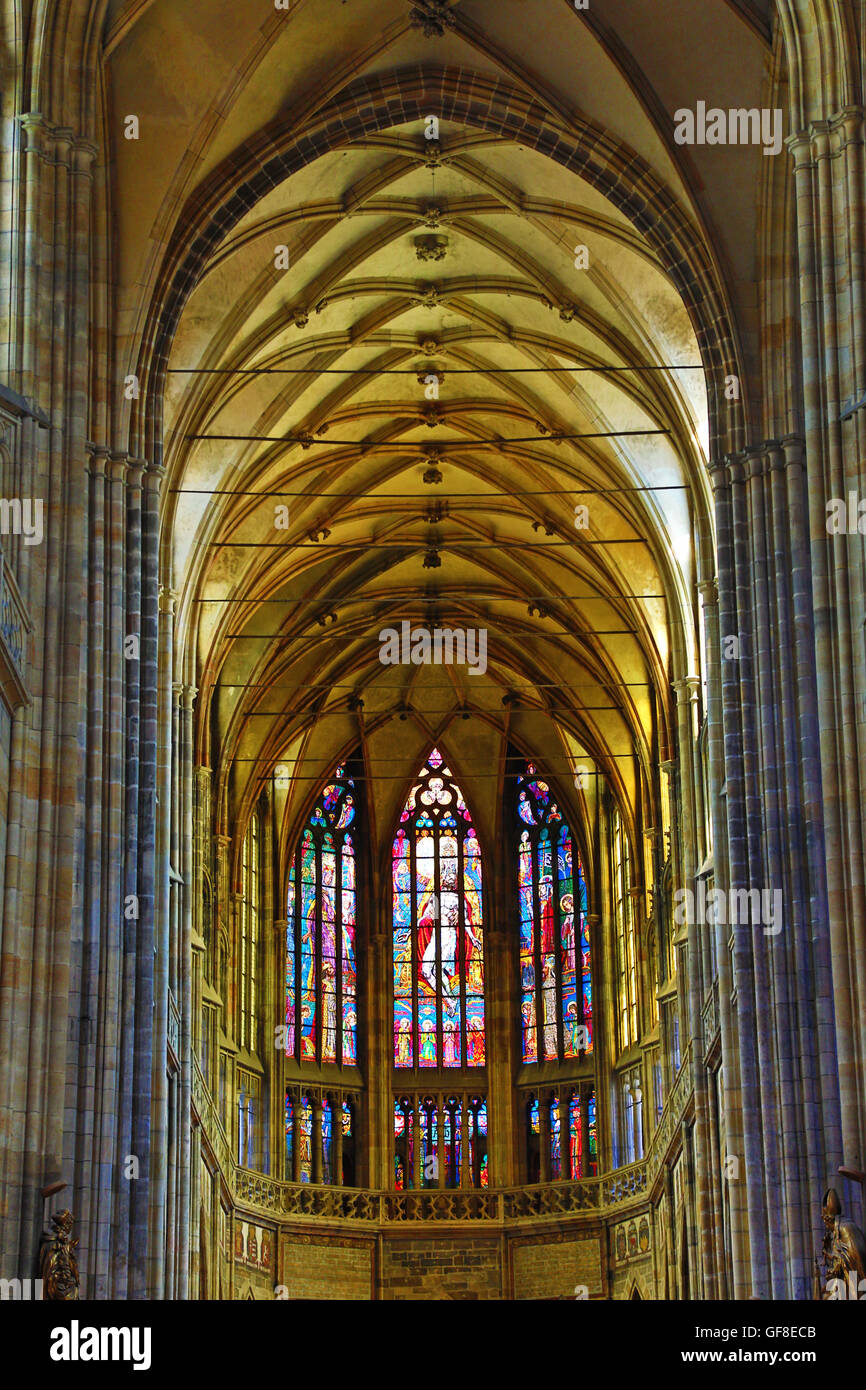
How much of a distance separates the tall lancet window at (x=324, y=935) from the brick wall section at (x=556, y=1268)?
5.19 metres

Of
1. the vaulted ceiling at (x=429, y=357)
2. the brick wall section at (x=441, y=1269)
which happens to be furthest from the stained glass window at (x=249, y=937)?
the brick wall section at (x=441, y=1269)

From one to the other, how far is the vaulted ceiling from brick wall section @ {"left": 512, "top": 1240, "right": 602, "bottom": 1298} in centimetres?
837

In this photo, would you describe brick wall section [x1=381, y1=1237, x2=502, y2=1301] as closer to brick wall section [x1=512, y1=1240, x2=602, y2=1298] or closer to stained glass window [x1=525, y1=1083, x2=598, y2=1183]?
brick wall section [x1=512, y1=1240, x2=602, y2=1298]

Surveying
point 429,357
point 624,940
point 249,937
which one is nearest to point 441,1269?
point 624,940

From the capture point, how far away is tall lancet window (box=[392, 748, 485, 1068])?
43.6 m

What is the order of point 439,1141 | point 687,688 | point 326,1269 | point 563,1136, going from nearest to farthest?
point 687,688, point 326,1269, point 563,1136, point 439,1141

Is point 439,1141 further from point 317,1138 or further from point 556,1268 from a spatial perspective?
point 556,1268

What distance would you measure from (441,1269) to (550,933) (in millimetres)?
6783

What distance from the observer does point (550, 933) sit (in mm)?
43469

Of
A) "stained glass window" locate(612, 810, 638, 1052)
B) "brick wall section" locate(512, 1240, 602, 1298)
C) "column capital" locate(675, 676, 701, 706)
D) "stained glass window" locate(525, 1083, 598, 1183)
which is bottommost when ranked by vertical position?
"brick wall section" locate(512, 1240, 602, 1298)

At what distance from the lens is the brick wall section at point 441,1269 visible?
4088cm

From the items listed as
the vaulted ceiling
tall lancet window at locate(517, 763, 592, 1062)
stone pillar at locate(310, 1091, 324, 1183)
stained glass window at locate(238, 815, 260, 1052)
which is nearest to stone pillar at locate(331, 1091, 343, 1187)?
stone pillar at locate(310, 1091, 324, 1183)

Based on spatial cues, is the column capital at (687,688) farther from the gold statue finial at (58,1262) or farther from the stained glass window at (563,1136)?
the gold statue finial at (58,1262)
